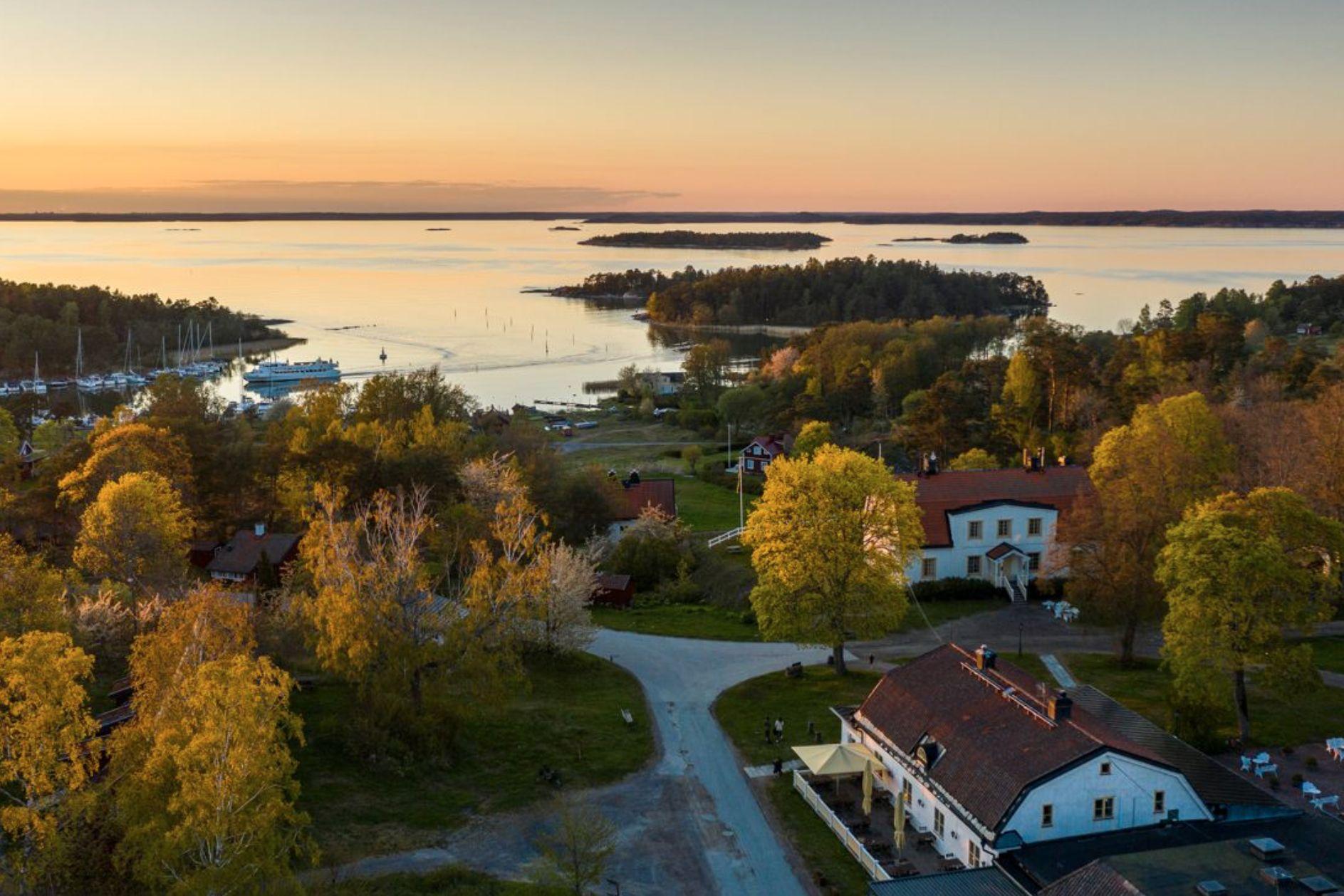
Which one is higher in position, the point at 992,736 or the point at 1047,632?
the point at 992,736

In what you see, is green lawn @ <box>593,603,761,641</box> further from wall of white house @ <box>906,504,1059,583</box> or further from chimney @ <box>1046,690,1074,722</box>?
chimney @ <box>1046,690,1074,722</box>

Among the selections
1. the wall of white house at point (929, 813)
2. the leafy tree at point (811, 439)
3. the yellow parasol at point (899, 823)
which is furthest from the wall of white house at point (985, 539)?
the yellow parasol at point (899, 823)

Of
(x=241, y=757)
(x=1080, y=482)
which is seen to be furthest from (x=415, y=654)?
(x=1080, y=482)

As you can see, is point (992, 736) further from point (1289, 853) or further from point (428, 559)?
point (428, 559)

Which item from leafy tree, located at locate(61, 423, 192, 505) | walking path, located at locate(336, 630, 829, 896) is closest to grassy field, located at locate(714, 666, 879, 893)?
walking path, located at locate(336, 630, 829, 896)

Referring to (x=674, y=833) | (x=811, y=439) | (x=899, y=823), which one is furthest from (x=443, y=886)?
(x=811, y=439)
